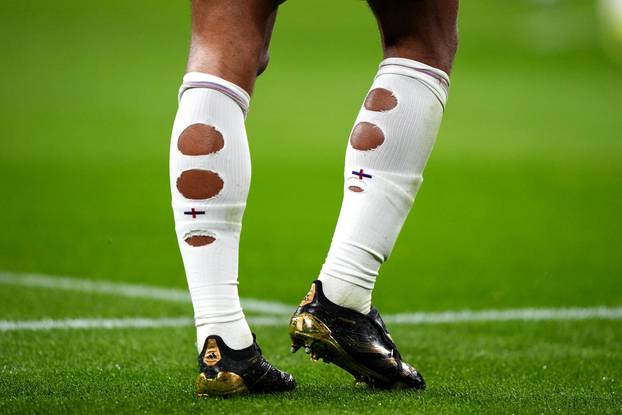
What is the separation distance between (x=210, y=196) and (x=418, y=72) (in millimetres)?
540

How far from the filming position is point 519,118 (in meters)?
14.7

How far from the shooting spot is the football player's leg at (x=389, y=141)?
2465 millimetres

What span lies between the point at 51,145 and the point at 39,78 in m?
6.55

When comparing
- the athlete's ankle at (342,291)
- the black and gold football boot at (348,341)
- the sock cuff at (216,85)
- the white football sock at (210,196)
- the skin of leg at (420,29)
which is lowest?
the black and gold football boot at (348,341)

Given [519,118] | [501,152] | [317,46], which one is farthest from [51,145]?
[317,46]

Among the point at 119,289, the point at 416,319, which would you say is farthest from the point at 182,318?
the point at 416,319

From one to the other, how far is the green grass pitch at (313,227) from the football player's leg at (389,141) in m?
0.28

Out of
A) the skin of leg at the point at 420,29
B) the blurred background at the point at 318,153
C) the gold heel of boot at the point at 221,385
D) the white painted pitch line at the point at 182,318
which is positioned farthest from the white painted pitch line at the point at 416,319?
the skin of leg at the point at 420,29

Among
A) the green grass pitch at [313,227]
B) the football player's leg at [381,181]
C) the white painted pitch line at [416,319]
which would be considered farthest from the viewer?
the white painted pitch line at [416,319]

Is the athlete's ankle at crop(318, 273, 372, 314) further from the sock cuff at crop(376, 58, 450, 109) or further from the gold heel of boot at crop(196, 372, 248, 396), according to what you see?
the sock cuff at crop(376, 58, 450, 109)

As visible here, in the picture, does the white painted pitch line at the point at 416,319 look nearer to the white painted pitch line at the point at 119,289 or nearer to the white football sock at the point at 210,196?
the white painted pitch line at the point at 119,289

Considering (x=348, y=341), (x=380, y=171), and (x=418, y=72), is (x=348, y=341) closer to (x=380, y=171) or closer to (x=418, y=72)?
(x=380, y=171)

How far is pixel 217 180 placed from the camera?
92.7 inches

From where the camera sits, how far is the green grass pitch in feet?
8.70
